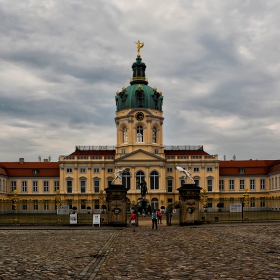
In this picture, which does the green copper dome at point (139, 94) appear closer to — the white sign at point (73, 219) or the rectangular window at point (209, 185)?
the rectangular window at point (209, 185)

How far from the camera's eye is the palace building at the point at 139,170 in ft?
316

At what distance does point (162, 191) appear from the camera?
95.6m

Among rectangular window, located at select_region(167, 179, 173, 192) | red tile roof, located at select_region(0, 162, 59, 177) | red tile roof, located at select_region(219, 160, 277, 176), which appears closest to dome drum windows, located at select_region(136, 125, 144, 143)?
rectangular window, located at select_region(167, 179, 173, 192)

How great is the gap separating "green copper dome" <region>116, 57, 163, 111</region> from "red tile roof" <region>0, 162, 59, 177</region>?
17.8 meters

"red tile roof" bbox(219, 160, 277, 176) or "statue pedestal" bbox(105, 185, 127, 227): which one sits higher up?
"red tile roof" bbox(219, 160, 277, 176)

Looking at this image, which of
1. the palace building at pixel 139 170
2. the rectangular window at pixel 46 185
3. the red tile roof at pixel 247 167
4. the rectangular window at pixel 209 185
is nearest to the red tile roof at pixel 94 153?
the palace building at pixel 139 170

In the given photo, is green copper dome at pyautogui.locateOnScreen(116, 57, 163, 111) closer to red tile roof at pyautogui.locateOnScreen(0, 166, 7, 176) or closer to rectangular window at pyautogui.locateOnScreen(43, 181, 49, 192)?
rectangular window at pyautogui.locateOnScreen(43, 181, 49, 192)

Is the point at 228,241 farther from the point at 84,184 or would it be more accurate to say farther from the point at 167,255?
the point at 84,184

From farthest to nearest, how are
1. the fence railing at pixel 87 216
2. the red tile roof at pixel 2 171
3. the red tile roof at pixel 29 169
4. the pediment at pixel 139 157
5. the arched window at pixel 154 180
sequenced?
the red tile roof at pixel 29 169, the arched window at pixel 154 180, the pediment at pixel 139 157, the red tile roof at pixel 2 171, the fence railing at pixel 87 216

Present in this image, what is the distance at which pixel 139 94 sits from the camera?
98.4 meters

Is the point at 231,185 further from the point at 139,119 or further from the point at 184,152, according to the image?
the point at 139,119

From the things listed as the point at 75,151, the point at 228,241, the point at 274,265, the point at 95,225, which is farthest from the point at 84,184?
the point at 274,265

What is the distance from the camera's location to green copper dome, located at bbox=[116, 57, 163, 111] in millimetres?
98750

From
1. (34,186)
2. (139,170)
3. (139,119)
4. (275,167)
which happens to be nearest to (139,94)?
(139,119)
